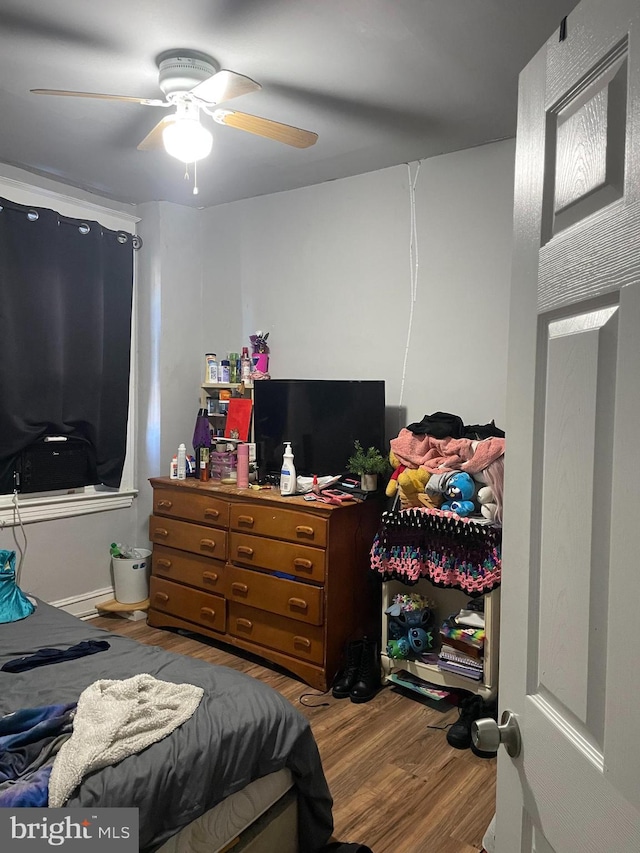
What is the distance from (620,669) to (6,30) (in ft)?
8.37

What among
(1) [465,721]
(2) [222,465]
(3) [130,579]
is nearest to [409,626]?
(1) [465,721]

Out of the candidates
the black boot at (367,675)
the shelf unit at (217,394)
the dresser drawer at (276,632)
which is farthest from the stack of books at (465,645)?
the shelf unit at (217,394)

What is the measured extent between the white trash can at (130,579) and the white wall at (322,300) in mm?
123

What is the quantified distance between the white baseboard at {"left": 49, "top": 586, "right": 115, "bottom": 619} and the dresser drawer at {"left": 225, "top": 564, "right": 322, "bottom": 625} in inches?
41.5

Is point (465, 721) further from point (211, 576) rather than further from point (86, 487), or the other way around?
point (86, 487)

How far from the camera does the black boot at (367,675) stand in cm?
281

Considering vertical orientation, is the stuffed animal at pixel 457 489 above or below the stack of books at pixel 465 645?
above

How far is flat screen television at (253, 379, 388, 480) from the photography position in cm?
320

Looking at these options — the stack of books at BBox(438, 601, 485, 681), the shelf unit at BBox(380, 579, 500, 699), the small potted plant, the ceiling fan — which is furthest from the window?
the stack of books at BBox(438, 601, 485, 681)

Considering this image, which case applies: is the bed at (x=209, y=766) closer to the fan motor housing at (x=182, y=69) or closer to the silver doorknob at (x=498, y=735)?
the silver doorknob at (x=498, y=735)

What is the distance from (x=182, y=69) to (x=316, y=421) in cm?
175

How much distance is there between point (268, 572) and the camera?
317 centimetres

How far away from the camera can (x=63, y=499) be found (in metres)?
3.67

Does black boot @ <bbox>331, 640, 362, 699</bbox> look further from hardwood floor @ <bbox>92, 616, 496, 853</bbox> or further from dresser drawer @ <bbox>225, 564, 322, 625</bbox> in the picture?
dresser drawer @ <bbox>225, 564, 322, 625</bbox>
